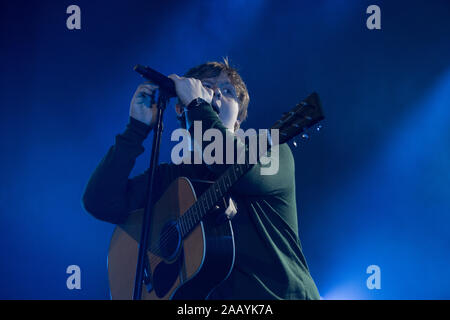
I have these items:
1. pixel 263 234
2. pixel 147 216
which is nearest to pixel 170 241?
pixel 147 216

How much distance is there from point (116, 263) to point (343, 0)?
2.55 metres

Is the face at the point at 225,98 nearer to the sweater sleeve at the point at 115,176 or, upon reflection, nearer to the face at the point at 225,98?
the face at the point at 225,98

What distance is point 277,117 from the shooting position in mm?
2832

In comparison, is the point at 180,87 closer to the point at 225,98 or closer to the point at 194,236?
the point at 225,98

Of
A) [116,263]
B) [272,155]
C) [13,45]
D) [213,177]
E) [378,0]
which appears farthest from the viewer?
[378,0]

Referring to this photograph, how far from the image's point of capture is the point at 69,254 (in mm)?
2566

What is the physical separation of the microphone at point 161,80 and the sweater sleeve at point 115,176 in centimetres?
31

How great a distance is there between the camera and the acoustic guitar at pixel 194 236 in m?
1.19

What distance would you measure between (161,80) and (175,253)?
2.09 feet

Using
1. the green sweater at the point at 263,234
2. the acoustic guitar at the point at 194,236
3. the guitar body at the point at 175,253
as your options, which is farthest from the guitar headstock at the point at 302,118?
the guitar body at the point at 175,253

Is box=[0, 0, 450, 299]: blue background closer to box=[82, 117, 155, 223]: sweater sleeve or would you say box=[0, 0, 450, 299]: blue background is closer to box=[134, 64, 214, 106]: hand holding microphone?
box=[82, 117, 155, 223]: sweater sleeve

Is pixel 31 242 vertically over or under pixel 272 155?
under
